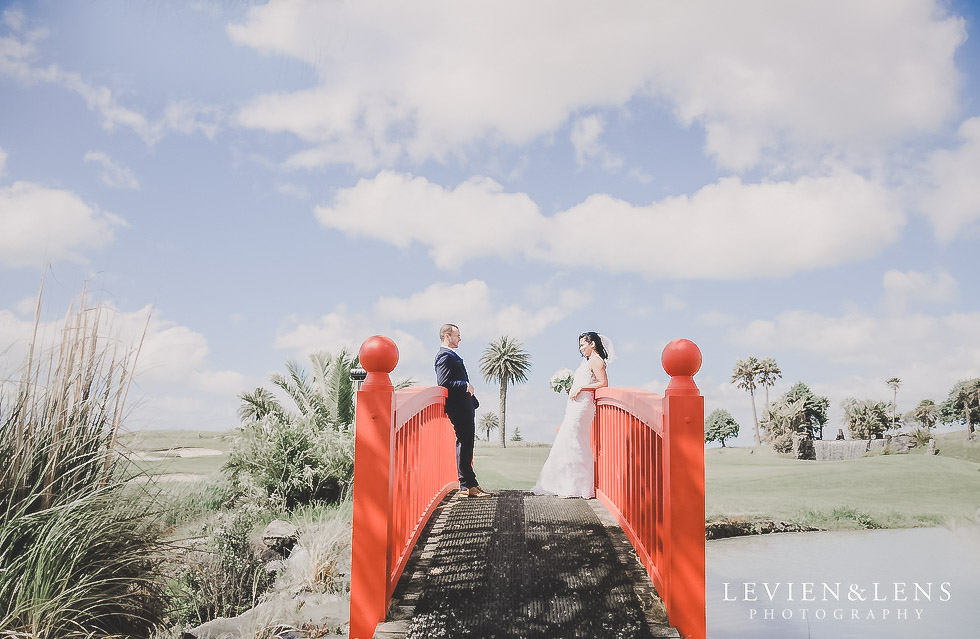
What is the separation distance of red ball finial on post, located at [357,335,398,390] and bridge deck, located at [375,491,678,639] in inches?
51.2

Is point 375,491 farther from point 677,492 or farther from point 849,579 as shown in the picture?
point 849,579

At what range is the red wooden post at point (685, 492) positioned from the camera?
3.35 metres

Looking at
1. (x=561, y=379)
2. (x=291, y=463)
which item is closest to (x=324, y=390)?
(x=291, y=463)

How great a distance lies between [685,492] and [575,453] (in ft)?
11.7

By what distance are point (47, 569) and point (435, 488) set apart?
3474mm

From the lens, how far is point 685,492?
3.41 meters

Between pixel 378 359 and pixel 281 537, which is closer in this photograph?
pixel 378 359

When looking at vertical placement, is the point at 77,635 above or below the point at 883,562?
above

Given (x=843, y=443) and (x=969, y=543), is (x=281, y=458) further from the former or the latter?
(x=843, y=443)

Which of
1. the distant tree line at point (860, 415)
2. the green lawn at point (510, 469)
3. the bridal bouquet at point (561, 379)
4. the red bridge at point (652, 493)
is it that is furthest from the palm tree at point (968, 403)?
the red bridge at point (652, 493)

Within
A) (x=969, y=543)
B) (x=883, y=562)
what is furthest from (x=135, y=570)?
(x=883, y=562)

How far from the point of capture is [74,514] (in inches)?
145

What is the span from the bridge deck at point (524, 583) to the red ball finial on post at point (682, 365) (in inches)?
50.5

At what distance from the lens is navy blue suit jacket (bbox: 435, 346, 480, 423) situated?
21.2 ft
